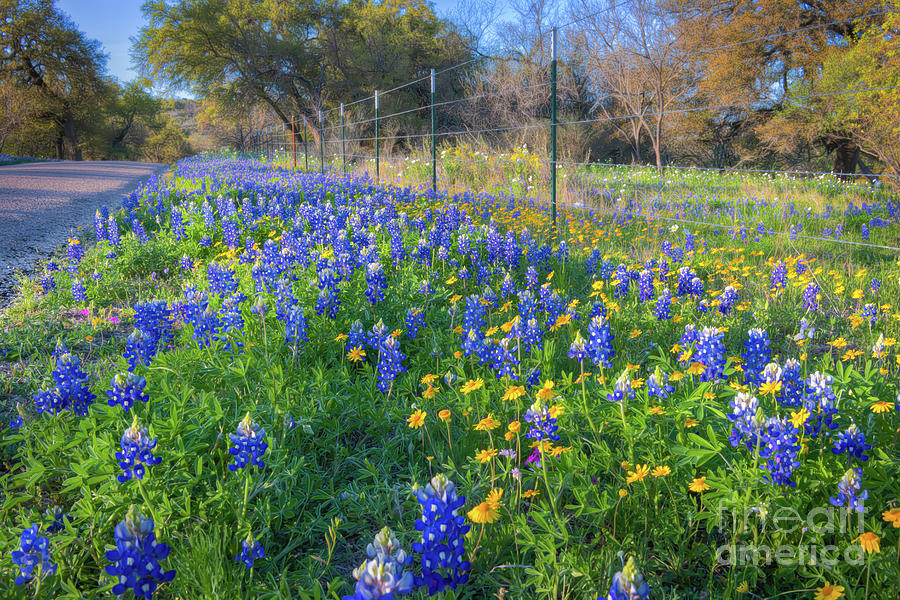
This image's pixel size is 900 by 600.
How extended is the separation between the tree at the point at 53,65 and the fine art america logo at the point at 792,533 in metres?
42.1

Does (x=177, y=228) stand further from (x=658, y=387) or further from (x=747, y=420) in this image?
(x=747, y=420)

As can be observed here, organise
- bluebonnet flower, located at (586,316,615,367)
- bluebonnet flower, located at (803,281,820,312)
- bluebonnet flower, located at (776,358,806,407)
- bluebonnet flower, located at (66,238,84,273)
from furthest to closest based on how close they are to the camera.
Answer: bluebonnet flower, located at (66,238,84,273), bluebonnet flower, located at (803,281,820,312), bluebonnet flower, located at (586,316,615,367), bluebonnet flower, located at (776,358,806,407)

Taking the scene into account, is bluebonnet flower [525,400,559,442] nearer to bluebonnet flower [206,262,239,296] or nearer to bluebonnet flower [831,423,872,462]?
bluebonnet flower [831,423,872,462]

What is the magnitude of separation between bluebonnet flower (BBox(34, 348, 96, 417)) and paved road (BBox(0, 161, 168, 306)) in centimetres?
286

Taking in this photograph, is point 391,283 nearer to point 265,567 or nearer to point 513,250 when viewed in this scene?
point 513,250

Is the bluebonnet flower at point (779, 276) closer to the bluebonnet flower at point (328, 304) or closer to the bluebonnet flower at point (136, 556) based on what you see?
the bluebonnet flower at point (328, 304)

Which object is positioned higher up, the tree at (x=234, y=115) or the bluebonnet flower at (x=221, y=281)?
the tree at (x=234, y=115)

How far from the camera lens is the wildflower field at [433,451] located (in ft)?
5.12

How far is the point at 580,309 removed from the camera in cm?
380

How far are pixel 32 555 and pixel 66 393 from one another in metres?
0.85

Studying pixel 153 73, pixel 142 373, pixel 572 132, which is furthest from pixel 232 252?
pixel 153 73

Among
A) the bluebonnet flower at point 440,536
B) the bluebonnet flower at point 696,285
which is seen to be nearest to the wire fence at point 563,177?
the bluebonnet flower at point 696,285

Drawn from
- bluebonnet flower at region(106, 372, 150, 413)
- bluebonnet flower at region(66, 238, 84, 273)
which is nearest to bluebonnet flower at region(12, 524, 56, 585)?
bluebonnet flower at region(106, 372, 150, 413)

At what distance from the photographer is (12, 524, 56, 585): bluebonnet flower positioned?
141 cm
